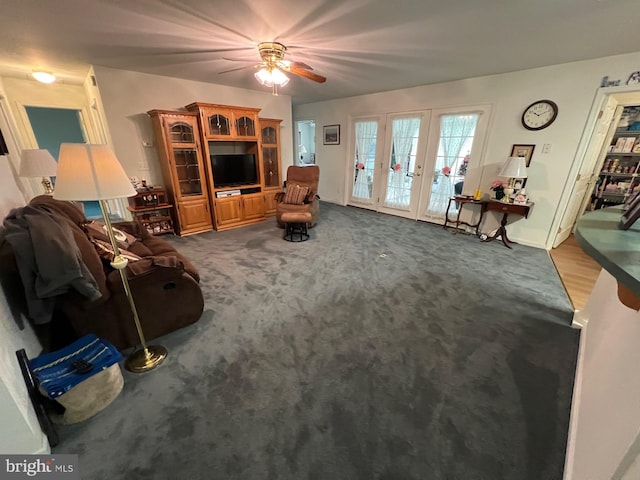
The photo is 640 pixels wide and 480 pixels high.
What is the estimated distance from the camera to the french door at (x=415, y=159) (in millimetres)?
4223

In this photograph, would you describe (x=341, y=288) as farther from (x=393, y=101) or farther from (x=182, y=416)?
(x=393, y=101)

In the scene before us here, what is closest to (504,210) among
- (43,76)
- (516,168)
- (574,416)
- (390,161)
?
(516,168)

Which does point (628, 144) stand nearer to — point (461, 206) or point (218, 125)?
point (461, 206)

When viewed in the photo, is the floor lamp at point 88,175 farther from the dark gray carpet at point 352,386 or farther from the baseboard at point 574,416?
the baseboard at point 574,416

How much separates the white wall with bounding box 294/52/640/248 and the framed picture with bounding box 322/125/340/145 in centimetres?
147

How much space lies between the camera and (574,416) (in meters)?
1.34

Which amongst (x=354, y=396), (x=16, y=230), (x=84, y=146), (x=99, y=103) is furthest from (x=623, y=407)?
(x=99, y=103)

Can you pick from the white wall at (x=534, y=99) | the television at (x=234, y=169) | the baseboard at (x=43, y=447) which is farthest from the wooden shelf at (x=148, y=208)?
the white wall at (x=534, y=99)

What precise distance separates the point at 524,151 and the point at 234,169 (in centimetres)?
464

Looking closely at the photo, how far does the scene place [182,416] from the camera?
139 centimetres

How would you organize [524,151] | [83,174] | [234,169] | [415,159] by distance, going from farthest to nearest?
1. [415,159]
2. [234,169]
3. [524,151]
4. [83,174]

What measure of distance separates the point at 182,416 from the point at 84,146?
5.11 ft

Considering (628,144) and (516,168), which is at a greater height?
(628,144)

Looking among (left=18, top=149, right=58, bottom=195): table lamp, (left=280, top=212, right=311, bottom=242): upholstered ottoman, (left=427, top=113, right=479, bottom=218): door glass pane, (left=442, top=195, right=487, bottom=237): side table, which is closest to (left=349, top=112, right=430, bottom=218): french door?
(left=427, top=113, right=479, bottom=218): door glass pane
